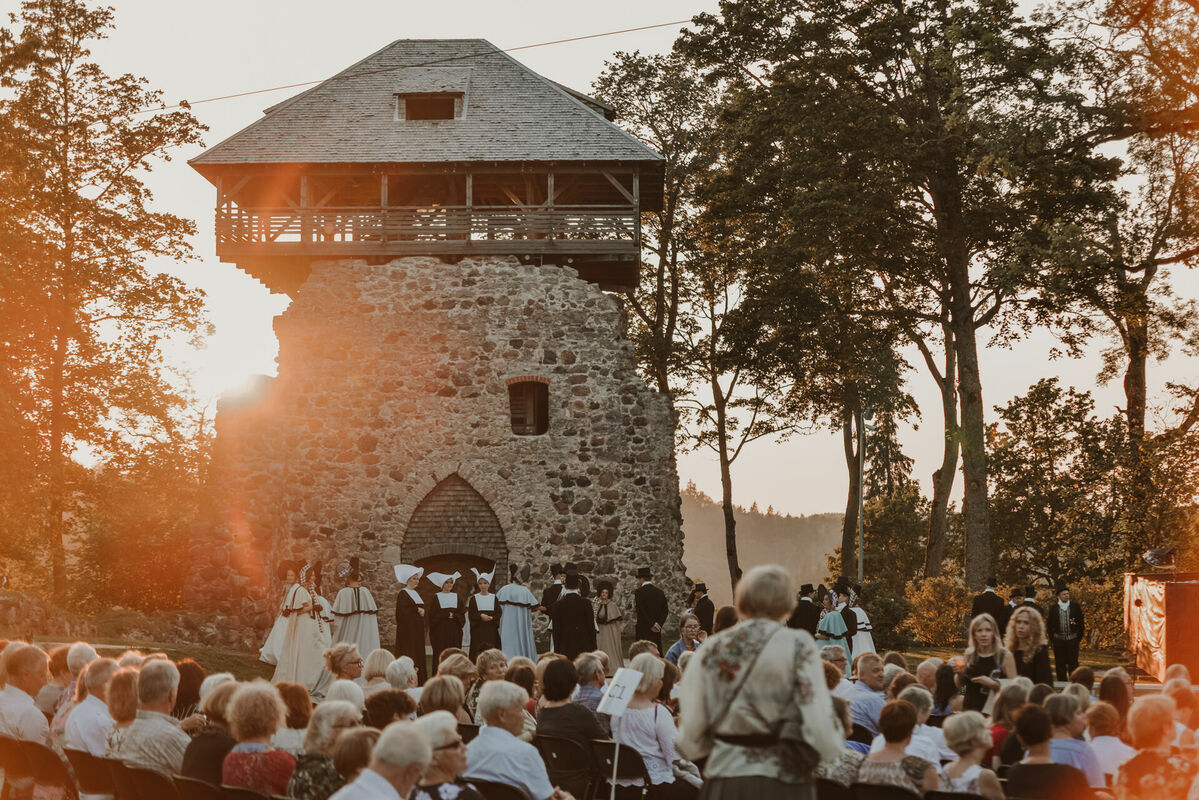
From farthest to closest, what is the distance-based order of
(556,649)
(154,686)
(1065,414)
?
(1065,414), (556,649), (154,686)

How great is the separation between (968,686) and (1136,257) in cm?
1913

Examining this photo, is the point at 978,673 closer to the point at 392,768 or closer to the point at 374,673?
the point at 374,673

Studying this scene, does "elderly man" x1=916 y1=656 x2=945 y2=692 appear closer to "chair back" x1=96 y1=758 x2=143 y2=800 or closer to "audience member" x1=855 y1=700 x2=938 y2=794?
"audience member" x1=855 y1=700 x2=938 y2=794

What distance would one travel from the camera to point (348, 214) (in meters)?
24.7

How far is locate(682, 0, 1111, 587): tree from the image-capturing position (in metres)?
23.7

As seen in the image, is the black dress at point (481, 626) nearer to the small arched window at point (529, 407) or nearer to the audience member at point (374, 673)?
the small arched window at point (529, 407)

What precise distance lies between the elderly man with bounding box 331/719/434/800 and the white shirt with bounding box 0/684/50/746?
3.45 metres

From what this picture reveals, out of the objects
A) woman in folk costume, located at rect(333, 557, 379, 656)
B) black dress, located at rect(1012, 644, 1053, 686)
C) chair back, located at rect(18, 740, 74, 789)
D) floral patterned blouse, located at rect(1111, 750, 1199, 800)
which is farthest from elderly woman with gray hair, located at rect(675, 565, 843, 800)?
woman in folk costume, located at rect(333, 557, 379, 656)

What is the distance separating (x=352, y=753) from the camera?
5742 mm

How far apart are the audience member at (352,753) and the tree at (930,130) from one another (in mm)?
19847

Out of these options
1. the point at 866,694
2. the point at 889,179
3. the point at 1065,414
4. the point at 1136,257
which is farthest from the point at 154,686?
the point at 1065,414

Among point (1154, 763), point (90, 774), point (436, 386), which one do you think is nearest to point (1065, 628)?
point (436, 386)

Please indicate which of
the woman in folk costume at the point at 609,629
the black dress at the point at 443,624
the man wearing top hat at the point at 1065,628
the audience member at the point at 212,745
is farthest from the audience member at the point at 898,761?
the man wearing top hat at the point at 1065,628

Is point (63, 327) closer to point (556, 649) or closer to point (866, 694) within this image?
point (556, 649)
